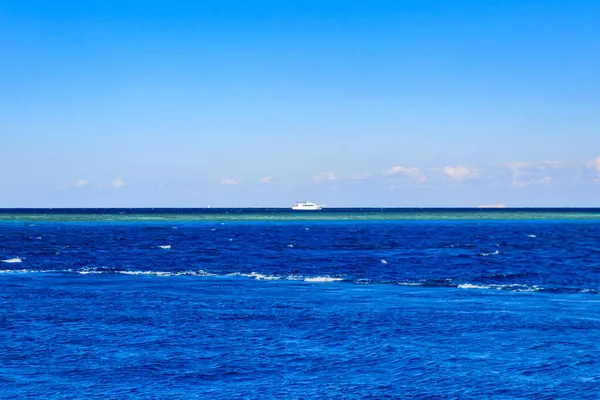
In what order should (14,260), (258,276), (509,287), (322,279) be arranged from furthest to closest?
(14,260) → (258,276) → (322,279) → (509,287)

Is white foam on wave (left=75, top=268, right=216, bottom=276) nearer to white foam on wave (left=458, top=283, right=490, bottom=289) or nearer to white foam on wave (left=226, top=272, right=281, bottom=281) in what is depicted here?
white foam on wave (left=226, top=272, right=281, bottom=281)

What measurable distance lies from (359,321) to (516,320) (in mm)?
7744

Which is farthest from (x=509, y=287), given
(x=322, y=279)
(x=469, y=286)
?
(x=322, y=279)

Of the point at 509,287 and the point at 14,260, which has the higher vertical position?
the point at 509,287

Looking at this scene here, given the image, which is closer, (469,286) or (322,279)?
(469,286)

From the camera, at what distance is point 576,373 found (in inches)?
960

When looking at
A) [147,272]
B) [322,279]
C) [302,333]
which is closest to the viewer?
[302,333]

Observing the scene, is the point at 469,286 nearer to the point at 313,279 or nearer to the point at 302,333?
the point at 313,279

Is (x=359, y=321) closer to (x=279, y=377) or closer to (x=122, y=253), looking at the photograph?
(x=279, y=377)

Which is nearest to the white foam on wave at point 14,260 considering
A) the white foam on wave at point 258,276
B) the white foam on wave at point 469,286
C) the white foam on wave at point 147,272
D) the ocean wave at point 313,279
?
the ocean wave at point 313,279

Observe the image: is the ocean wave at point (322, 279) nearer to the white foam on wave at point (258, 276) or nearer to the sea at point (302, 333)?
the sea at point (302, 333)

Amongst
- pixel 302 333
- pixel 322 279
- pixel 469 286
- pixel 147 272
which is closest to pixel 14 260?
pixel 147 272

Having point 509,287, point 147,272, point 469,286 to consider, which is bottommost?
point 147,272

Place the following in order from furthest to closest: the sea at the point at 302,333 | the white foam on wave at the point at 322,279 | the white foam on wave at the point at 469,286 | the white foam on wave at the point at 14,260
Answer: the white foam on wave at the point at 14,260, the white foam on wave at the point at 322,279, the white foam on wave at the point at 469,286, the sea at the point at 302,333
